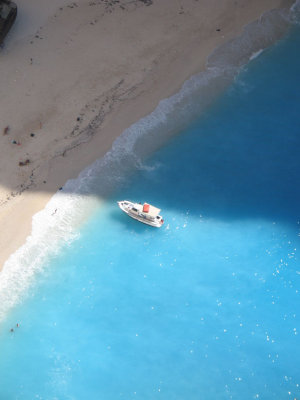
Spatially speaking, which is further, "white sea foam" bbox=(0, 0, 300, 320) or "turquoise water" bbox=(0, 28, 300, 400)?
"white sea foam" bbox=(0, 0, 300, 320)

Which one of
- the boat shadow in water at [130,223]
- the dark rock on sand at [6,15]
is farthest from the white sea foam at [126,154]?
the dark rock on sand at [6,15]

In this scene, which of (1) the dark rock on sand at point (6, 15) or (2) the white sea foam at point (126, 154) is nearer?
(2) the white sea foam at point (126, 154)

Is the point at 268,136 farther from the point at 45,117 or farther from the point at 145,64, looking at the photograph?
the point at 45,117

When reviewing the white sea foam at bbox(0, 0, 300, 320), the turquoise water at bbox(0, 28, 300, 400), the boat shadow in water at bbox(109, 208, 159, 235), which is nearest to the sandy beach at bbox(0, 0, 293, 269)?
the white sea foam at bbox(0, 0, 300, 320)

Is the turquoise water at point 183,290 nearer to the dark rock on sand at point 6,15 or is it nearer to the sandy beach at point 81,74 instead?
the sandy beach at point 81,74

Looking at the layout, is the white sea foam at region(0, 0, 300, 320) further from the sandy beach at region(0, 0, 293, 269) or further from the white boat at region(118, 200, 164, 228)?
the white boat at region(118, 200, 164, 228)

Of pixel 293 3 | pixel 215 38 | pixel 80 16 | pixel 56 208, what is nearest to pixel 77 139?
pixel 56 208
